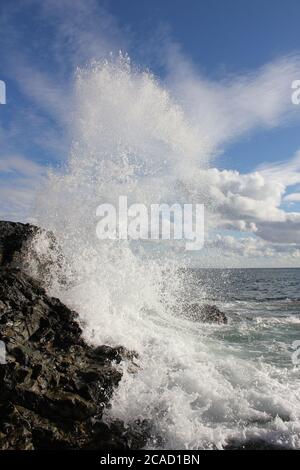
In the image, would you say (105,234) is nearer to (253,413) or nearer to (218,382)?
(218,382)

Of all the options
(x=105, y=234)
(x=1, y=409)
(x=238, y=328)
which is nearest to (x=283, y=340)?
(x=238, y=328)

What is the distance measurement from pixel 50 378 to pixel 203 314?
14.0 m

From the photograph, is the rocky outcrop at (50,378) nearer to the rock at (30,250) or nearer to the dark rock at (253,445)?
the dark rock at (253,445)

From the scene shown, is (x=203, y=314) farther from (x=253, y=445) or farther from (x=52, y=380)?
(x=52, y=380)

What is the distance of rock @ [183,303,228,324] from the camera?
798 inches

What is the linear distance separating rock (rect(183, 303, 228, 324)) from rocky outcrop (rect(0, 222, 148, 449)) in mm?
10717

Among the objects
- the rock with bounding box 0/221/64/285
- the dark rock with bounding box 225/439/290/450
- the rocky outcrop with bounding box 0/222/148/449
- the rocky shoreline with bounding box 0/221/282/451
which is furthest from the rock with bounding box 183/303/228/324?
the dark rock with bounding box 225/439/290/450

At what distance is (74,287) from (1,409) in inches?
227

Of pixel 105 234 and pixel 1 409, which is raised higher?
pixel 105 234

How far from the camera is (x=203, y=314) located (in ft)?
68.2

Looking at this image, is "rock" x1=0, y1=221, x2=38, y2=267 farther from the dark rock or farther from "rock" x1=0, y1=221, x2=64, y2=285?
the dark rock

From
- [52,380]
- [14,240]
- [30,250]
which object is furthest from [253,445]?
[14,240]

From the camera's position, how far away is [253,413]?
8.29 m
